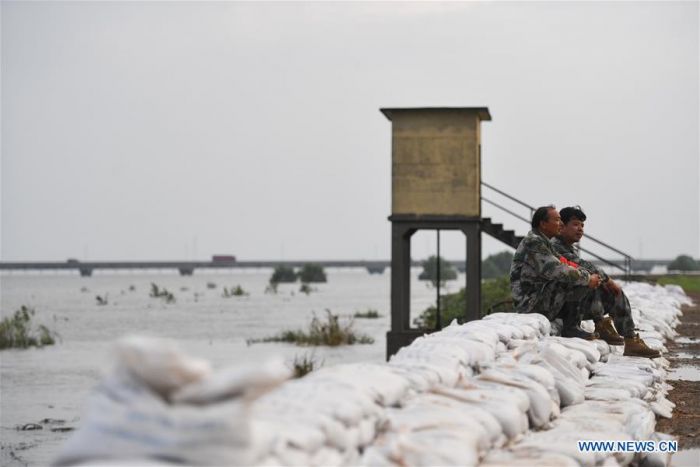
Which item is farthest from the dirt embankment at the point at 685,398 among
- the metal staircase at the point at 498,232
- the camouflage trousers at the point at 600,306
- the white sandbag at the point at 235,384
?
the metal staircase at the point at 498,232

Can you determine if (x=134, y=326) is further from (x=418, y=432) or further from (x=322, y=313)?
(x=418, y=432)

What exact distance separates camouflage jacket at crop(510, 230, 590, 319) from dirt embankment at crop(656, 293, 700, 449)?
0.99m

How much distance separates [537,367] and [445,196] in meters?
10.6

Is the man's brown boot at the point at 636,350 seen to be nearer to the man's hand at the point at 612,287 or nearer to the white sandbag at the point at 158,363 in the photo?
the man's hand at the point at 612,287

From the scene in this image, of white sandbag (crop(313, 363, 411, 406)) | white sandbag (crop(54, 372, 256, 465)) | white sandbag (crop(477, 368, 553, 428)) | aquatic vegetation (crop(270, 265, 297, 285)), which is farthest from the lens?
aquatic vegetation (crop(270, 265, 297, 285))

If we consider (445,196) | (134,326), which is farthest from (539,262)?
(134,326)

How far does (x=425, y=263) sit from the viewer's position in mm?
71188

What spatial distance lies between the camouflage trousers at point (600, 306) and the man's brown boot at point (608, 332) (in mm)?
74

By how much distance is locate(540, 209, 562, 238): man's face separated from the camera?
303 inches

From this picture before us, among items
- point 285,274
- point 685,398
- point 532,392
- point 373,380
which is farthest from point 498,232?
point 285,274

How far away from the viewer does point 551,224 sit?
25.3 ft

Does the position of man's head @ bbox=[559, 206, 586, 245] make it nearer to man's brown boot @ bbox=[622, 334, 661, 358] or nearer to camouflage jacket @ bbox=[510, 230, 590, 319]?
A: camouflage jacket @ bbox=[510, 230, 590, 319]

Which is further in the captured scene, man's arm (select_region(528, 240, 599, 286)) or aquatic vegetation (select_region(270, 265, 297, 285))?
aquatic vegetation (select_region(270, 265, 297, 285))

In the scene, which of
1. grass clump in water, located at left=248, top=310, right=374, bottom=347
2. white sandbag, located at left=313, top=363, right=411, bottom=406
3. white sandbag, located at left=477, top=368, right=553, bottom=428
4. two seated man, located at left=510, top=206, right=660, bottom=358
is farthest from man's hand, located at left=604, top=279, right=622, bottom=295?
grass clump in water, located at left=248, top=310, right=374, bottom=347
